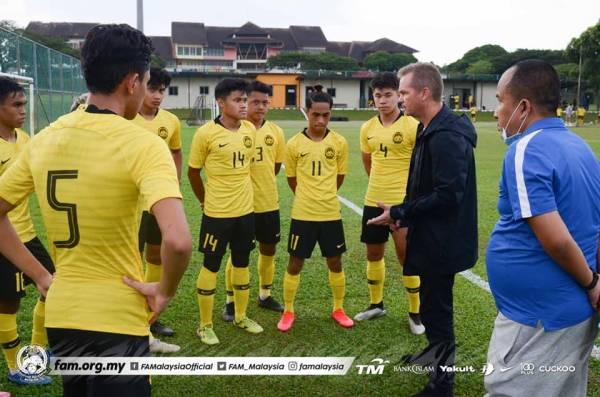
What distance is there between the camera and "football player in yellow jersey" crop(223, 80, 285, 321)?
542cm

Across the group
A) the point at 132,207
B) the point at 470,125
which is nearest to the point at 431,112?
the point at 470,125

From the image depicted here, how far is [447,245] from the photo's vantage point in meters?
3.42

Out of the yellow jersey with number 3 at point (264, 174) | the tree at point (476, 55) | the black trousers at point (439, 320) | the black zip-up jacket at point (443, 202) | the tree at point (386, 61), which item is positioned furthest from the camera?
the tree at point (476, 55)

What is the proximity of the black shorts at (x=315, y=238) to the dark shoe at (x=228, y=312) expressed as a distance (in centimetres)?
86

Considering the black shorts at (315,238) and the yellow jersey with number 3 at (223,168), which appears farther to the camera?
the black shorts at (315,238)

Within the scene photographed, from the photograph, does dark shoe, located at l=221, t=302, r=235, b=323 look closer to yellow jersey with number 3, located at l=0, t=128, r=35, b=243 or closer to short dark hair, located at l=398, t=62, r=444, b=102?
yellow jersey with number 3, located at l=0, t=128, r=35, b=243

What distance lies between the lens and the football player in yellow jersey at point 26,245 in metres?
3.70

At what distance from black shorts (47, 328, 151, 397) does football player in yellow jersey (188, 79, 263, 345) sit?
2529mm

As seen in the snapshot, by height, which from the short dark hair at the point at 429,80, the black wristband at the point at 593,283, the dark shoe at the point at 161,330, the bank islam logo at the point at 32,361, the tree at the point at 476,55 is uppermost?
the tree at the point at 476,55

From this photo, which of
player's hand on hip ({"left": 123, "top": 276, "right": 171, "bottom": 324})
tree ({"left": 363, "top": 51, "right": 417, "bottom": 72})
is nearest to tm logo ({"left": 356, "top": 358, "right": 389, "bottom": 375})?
player's hand on hip ({"left": 123, "top": 276, "right": 171, "bottom": 324})

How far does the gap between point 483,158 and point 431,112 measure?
51.9 feet

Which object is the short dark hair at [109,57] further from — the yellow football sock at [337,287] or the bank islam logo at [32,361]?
the yellow football sock at [337,287]

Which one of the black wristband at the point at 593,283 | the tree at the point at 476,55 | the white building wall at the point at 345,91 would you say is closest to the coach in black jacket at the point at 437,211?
the black wristband at the point at 593,283

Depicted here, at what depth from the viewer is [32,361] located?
371cm
